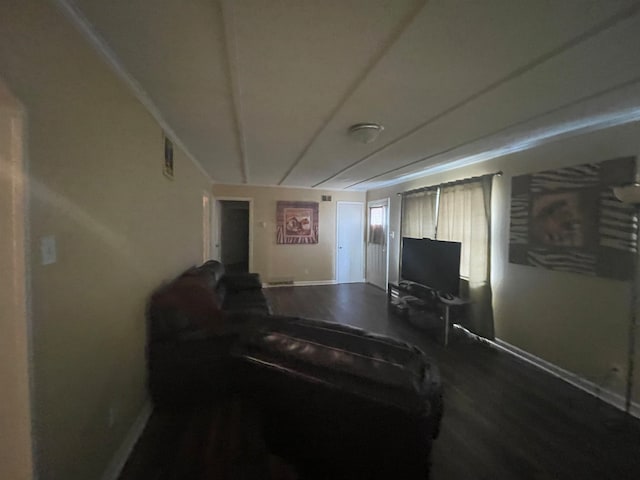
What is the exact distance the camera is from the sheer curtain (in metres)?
3.46

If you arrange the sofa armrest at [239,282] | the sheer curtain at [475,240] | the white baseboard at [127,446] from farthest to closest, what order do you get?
the sofa armrest at [239,282] → the sheer curtain at [475,240] → the white baseboard at [127,446]

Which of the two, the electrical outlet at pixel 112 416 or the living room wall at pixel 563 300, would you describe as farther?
the living room wall at pixel 563 300

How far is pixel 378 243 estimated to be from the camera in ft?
21.9

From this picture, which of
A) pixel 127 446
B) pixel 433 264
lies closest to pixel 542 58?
pixel 433 264

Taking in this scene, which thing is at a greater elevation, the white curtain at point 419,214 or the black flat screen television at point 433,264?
the white curtain at point 419,214

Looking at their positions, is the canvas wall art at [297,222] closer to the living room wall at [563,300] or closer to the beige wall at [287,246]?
the beige wall at [287,246]

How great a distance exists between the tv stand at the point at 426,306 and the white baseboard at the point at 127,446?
10.4 feet

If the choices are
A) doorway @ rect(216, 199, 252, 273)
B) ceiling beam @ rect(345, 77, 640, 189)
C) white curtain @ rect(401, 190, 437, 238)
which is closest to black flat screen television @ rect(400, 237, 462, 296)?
white curtain @ rect(401, 190, 437, 238)

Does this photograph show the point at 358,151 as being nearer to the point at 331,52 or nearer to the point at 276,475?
the point at 331,52

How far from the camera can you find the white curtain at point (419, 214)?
4500mm

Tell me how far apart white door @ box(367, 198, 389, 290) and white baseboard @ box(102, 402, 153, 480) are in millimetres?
5031

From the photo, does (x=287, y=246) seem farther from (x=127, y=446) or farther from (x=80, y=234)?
(x=80, y=234)

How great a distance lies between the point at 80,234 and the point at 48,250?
23 cm

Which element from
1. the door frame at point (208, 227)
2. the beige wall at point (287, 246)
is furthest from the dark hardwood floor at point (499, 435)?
the beige wall at point (287, 246)
